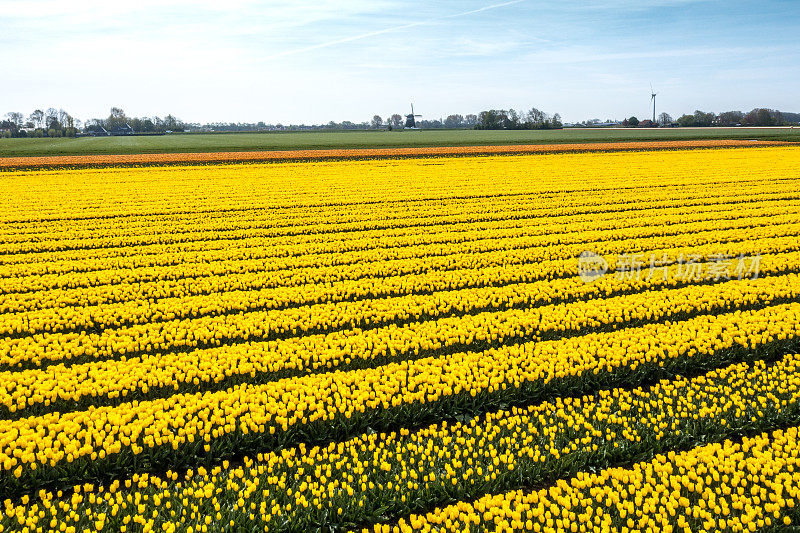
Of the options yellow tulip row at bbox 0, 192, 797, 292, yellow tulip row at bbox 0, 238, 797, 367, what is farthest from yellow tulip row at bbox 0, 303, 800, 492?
yellow tulip row at bbox 0, 192, 797, 292

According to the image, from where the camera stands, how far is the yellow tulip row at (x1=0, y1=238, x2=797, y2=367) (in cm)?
924

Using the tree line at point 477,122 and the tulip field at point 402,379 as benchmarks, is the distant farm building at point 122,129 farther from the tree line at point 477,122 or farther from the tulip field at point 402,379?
the tulip field at point 402,379

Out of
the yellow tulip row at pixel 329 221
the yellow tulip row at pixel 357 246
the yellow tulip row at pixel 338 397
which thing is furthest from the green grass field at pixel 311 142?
the yellow tulip row at pixel 338 397

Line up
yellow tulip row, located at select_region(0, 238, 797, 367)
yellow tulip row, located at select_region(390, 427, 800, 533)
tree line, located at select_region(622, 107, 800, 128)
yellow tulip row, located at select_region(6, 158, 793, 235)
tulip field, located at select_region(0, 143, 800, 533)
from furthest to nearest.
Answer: tree line, located at select_region(622, 107, 800, 128), yellow tulip row, located at select_region(6, 158, 793, 235), yellow tulip row, located at select_region(0, 238, 797, 367), tulip field, located at select_region(0, 143, 800, 533), yellow tulip row, located at select_region(390, 427, 800, 533)

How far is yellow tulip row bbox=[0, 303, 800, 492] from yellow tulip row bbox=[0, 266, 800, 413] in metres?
0.55

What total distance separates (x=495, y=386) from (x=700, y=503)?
2.89 m

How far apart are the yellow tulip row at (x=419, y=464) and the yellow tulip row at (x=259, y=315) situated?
3.55 m

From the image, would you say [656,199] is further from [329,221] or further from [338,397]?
[338,397]

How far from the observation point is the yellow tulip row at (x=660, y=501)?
17.2 feet

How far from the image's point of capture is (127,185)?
30.6 metres

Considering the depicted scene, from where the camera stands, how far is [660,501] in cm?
555

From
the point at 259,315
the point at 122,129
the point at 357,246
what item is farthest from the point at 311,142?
the point at 122,129

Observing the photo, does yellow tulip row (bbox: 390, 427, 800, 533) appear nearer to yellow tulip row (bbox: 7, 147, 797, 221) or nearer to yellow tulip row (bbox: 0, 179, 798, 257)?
yellow tulip row (bbox: 0, 179, 798, 257)

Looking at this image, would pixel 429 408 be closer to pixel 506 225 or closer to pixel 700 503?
pixel 700 503
